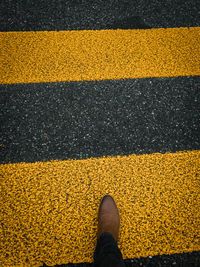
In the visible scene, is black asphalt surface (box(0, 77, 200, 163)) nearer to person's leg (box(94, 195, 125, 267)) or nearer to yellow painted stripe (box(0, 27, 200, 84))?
yellow painted stripe (box(0, 27, 200, 84))

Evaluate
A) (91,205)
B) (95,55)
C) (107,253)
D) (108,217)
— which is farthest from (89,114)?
(107,253)

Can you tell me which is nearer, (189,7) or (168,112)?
(168,112)

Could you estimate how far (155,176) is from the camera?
5.56ft

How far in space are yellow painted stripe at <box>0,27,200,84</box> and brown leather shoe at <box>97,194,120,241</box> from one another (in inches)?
45.7

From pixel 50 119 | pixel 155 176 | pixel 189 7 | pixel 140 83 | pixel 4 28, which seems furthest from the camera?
pixel 189 7

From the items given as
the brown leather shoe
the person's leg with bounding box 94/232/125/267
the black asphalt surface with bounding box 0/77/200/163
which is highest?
the black asphalt surface with bounding box 0/77/200/163

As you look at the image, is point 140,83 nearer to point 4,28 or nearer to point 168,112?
point 168,112

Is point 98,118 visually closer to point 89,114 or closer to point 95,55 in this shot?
point 89,114

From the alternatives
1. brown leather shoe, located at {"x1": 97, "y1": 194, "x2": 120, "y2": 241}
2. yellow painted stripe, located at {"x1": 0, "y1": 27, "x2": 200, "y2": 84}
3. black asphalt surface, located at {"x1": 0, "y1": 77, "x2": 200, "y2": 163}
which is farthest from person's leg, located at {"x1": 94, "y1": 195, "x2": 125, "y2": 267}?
yellow painted stripe, located at {"x1": 0, "y1": 27, "x2": 200, "y2": 84}

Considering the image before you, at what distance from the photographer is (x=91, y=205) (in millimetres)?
1614

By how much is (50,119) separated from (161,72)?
1.21m

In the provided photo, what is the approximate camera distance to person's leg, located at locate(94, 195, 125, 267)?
137 cm

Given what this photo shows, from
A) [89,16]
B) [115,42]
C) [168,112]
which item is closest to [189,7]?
[115,42]

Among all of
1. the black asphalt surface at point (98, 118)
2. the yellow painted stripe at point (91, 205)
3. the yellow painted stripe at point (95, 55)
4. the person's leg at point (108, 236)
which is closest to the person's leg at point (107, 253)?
the person's leg at point (108, 236)
